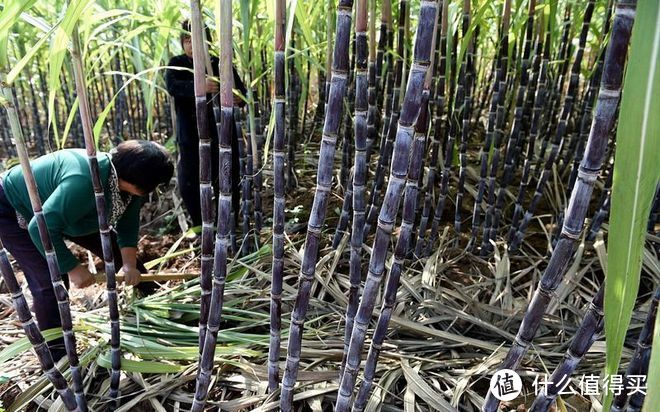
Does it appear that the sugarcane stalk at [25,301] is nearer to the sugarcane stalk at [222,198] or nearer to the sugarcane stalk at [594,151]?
the sugarcane stalk at [222,198]

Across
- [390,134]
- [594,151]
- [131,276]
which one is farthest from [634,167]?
[131,276]

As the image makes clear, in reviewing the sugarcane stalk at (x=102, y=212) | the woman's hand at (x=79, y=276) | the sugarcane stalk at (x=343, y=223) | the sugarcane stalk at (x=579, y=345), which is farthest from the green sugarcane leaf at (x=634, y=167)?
the woman's hand at (x=79, y=276)

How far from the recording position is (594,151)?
1.74ft

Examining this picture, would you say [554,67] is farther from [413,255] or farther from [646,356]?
[646,356]

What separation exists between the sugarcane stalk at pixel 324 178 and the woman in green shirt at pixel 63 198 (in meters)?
0.70

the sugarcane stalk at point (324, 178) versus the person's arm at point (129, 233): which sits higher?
the sugarcane stalk at point (324, 178)

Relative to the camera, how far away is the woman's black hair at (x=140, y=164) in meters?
1.34

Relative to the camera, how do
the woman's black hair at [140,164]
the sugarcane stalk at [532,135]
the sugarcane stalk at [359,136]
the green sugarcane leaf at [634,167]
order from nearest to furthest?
the green sugarcane leaf at [634,167] → the sugarcane stalk at [359,136] → the woman's black hair at [140,164] → the sugarcane stalk at [532,135]

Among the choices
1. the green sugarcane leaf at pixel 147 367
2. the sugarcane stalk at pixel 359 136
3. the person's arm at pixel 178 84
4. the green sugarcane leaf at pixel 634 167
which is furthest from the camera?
the person's arm at pixel 178 84

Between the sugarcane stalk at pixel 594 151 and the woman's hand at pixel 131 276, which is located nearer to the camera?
the sugarcane stalk at pixel 594 151

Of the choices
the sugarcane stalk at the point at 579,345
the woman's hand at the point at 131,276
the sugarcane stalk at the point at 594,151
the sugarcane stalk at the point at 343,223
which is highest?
the sugarcane stalk at the point at 594,151

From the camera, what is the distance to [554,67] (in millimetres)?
2227

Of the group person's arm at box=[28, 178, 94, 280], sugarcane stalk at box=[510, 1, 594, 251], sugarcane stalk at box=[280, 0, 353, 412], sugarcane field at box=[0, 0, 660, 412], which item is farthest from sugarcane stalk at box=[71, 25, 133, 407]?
sugarcane stalk at box=[510, 1, 594, 251]

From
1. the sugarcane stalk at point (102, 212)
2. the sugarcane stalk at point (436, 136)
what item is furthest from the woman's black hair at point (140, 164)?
the sugarcane stalk at point (436, 136)
